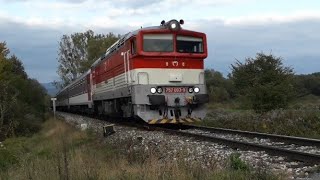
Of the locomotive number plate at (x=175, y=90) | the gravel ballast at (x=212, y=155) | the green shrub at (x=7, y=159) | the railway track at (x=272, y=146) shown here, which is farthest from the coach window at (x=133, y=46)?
the green shrub at (x=7, y=159)

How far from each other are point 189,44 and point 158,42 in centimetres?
136

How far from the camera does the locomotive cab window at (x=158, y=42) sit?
1767 cm

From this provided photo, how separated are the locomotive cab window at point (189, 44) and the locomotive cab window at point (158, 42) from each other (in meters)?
0.39

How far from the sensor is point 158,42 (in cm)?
1800

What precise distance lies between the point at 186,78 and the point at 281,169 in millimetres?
9995

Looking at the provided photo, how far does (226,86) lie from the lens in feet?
245

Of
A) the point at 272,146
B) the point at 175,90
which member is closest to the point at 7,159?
the point at 272,146

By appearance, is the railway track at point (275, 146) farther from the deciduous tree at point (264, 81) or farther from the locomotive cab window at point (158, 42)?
the deciduous tree at point (264, 81)

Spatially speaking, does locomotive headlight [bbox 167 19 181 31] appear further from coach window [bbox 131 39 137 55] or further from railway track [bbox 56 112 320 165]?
railway track [bbox 56 112 320 165]

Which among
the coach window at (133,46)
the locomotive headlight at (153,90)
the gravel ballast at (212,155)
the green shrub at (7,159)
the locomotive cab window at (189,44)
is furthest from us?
the locomotive cab window at (189,44)

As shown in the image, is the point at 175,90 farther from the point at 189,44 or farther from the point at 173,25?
the point at 173,25

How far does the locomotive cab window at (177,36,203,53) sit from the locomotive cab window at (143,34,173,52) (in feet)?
1.29

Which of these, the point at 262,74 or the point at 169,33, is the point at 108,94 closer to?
the point at 169,33

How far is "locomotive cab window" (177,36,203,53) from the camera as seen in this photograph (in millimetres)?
18281
